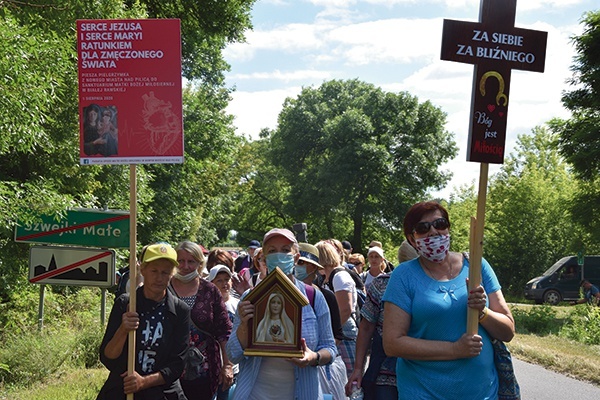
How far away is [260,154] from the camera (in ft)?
208

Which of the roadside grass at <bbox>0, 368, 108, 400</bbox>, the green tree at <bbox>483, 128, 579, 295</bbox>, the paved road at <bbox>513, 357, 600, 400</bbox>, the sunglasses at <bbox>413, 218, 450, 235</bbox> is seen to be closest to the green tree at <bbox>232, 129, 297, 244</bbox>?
the green tree at <bbox>483, 128, 579, 295</bbox>

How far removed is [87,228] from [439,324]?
7162 millimetres

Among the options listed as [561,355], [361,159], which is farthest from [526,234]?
[561,355]

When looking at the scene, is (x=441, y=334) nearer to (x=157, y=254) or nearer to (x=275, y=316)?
(x=275, y=316)

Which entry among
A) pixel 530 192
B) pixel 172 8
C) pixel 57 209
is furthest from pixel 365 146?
pixel 57 209

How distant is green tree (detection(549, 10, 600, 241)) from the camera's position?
28.1m

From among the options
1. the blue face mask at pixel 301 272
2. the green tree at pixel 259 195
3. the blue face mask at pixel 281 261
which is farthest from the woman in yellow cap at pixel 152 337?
the green tree at pixel 259 195

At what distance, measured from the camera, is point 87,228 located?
10578mm

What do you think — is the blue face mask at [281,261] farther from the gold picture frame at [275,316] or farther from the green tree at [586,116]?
the green tree at [586,116]

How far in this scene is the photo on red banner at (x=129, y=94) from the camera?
19.4 ft

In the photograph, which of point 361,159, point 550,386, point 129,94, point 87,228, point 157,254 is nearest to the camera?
point 157,254

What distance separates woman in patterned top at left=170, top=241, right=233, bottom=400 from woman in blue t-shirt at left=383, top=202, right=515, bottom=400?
7.59ft

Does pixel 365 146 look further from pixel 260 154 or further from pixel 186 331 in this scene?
pixel 186 331

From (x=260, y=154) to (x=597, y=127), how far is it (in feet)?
123
